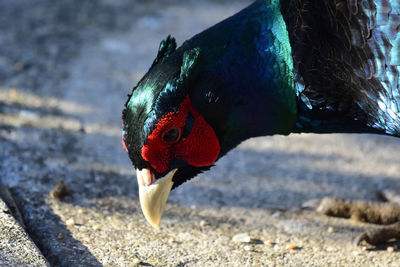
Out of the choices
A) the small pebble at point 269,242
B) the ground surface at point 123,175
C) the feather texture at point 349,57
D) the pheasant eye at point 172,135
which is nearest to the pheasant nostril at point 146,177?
the pheasant eye at point 172,135

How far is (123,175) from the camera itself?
3.47m

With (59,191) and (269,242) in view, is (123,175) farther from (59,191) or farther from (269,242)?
(269,242)

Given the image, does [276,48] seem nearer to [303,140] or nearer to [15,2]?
[303,140]

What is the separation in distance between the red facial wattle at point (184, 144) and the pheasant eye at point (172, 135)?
0.04ft

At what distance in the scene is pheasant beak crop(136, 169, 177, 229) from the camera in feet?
7.76

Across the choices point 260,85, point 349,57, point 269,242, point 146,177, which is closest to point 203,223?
point 269,242

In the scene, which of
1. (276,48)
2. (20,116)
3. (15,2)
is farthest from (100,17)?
(276,48)

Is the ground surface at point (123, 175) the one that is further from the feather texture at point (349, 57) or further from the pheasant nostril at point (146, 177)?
the feather texture at point (349, 57)

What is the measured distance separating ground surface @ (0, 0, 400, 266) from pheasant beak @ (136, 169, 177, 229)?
0.33 metres

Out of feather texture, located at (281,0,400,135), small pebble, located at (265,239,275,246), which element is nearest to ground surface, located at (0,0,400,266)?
small pebble, located at (265,239,275,246)

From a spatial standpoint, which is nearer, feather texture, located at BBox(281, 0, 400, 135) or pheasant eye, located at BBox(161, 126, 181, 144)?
feather texture, located at BBox(281, 0, 400, 135)

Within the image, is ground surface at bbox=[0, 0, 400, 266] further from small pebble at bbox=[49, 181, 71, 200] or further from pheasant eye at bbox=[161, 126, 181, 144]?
pheasant eye at bbox=[161, 126, 181, 144]

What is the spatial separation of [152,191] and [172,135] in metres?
0.27

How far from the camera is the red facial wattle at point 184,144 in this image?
2.26 m
